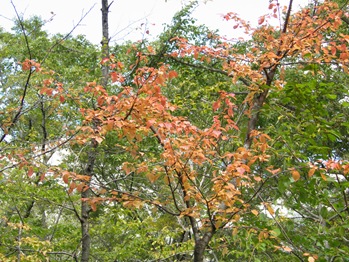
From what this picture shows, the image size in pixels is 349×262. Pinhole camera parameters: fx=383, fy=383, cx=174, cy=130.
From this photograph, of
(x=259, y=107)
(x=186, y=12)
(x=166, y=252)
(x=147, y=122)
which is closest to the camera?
(x=147, y=122)

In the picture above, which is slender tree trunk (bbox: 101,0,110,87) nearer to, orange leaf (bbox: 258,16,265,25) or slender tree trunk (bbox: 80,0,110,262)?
slender tree trunk (bbox: 80,0,110,262)

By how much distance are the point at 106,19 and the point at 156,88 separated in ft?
11.9

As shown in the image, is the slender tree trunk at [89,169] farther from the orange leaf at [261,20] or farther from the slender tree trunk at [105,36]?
the orange leaf at [261,20]

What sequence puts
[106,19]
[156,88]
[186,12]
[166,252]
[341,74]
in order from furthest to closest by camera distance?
[186,12] < [341,74] < [166,252] < [106,19] < [156,88]

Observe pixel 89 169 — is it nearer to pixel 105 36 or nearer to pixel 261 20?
pixel 105 36

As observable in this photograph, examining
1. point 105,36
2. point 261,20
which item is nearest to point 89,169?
point 105,36

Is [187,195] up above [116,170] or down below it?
below

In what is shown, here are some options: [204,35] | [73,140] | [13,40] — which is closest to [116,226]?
[73,140]

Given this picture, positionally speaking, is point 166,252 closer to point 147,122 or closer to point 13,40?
point 147,122

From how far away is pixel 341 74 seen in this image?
25.5ft

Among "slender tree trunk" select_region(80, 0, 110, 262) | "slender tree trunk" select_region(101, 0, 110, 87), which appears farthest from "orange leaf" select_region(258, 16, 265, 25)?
"slender tree trunk" select_region(101, 0, 110, 87)

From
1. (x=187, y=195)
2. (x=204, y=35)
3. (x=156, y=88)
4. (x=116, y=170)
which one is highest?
(x=204, y=35)

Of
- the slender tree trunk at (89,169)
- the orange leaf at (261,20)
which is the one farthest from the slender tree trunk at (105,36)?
the orange leaf at (261,20)

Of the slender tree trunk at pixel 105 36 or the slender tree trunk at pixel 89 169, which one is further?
the slender tree trunk at pixel 105 36
